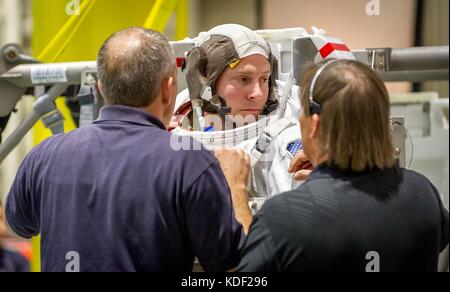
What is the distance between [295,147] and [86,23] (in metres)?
0.97

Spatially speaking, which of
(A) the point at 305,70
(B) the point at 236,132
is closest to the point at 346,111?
(A) the point at 305,70

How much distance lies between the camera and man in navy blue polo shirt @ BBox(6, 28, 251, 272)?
1.39 m

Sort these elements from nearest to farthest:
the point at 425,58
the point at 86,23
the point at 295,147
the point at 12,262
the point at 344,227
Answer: the point at 344,227 < the point at 295,147 < the point at 425,58 < the point at 86,23 < the point at 12,262

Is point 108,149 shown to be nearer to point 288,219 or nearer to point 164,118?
point 164,118

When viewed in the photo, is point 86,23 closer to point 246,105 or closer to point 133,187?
point 246,105

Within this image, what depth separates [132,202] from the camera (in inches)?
55.2

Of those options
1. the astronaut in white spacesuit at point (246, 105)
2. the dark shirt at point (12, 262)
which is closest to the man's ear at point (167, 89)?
the astronaut in white spacesuit at point (246, 105)

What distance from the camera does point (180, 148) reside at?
4.69 ft

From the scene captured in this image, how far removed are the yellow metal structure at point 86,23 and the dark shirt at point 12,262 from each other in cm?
8

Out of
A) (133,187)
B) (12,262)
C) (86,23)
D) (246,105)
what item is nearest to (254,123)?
(246,105)

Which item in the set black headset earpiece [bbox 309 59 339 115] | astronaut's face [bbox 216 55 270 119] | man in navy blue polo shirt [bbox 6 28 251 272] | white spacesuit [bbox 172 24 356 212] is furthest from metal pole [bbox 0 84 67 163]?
black headset earpiece [bbox 309 59 339 115]

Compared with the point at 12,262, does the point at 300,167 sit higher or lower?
higher

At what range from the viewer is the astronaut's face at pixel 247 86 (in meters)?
1.83
